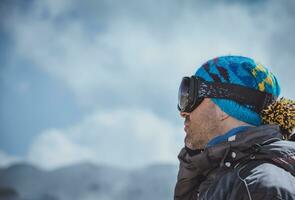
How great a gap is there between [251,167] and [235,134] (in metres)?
0.50

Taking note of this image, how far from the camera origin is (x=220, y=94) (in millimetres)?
3736

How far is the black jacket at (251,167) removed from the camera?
9.25 feet

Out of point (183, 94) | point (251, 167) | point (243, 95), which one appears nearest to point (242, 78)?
point (243, 95)

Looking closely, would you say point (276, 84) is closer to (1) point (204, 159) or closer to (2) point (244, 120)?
(2) point (244, 120)

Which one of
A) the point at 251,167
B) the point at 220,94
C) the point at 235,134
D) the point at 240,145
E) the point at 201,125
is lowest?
the point at 251,167

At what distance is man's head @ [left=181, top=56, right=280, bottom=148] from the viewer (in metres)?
3.65

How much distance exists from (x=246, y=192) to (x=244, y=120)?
87 cm

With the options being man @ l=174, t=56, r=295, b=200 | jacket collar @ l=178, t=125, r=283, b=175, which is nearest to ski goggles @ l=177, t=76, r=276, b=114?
man @ l=174, t=56, r=295, b=200

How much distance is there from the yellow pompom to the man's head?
0.22ft

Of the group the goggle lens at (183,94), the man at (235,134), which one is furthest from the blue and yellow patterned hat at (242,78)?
the goggle lens at (183,94)

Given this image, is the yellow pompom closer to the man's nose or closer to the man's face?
the man's face

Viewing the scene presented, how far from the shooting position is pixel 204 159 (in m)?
3.49

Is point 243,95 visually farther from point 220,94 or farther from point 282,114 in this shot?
point 282,114

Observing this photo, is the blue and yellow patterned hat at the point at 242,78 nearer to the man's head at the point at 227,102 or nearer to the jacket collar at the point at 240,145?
the man's head at the point at 227,102
